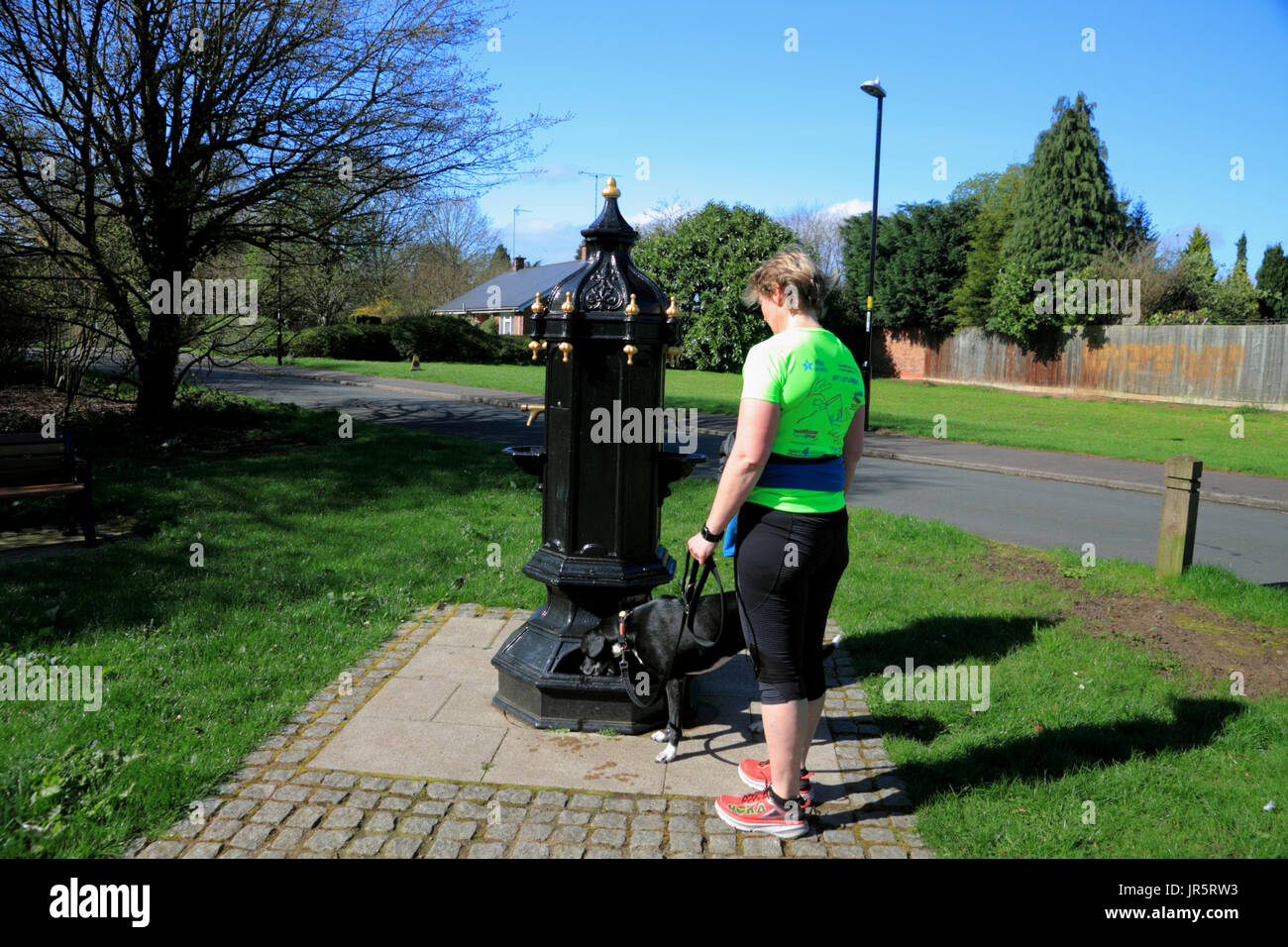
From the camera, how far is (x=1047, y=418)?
898 inches

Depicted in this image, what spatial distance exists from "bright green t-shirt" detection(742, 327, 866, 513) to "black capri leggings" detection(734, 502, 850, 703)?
0.06 m

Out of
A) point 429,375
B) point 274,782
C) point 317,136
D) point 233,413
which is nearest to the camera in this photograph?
point 274,782

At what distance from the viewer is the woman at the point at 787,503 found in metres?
3.05

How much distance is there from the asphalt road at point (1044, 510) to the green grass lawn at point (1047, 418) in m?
3.71

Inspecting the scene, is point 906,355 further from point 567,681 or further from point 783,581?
point 783,581

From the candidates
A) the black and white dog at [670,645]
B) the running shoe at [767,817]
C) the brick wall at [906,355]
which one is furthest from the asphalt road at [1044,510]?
the brick wall at [906,355]

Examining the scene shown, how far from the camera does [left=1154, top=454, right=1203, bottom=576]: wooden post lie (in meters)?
6.63

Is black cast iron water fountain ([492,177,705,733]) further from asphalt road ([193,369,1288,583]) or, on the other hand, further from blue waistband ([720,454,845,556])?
asphalt road ([193,369,1288,583])

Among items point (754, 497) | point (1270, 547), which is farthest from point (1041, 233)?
point (754, 497)

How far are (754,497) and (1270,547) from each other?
8.06 meters

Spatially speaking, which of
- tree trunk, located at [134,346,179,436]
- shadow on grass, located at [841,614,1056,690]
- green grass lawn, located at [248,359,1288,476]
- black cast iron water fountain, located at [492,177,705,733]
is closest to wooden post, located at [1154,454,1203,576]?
shadow on grass, located at [841,614,1056,690]

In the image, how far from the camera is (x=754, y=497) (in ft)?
10.4

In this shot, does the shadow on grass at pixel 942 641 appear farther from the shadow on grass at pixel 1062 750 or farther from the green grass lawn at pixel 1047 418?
the green grass lawn at pixel 1047 418

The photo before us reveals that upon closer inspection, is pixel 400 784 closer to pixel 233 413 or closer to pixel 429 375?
pixel 233 413
